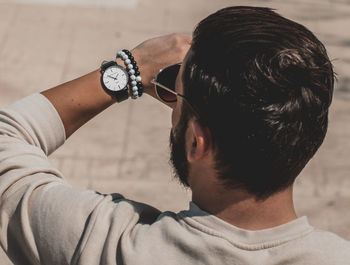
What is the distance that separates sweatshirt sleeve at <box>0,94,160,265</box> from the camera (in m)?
1.20

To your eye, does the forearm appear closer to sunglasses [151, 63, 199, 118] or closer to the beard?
sunglasses [151, 63, 199, 118]

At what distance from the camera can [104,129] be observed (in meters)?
3.94

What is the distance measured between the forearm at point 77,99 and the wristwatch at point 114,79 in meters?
0.01

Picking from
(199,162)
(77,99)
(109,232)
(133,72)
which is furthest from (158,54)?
(109,232)

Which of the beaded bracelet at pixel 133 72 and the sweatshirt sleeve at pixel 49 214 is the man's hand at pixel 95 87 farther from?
the sweatshirt sleeve at pixel 49 214

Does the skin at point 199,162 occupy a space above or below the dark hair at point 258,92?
below

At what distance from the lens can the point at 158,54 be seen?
1479 millimetres

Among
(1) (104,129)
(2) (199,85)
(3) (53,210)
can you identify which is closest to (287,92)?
(2) (199,85)

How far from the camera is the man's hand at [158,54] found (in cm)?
144

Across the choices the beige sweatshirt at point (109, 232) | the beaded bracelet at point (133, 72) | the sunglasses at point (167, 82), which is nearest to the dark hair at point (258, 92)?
the beige sweatshirt at point (109, 232)

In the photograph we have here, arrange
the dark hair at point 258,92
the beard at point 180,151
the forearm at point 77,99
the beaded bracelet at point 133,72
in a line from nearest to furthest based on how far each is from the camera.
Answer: the dark hair at point 258,92
the beard at point 180,151
the forearm at point 77,99
the beaded bracelet at point 133,72

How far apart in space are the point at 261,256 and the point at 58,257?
1.33 ft

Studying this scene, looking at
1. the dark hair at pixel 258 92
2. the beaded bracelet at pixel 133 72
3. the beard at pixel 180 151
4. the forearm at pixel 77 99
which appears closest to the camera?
the dark hair at pixel 258 92

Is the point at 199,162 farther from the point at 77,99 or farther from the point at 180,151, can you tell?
the point at 77,99
